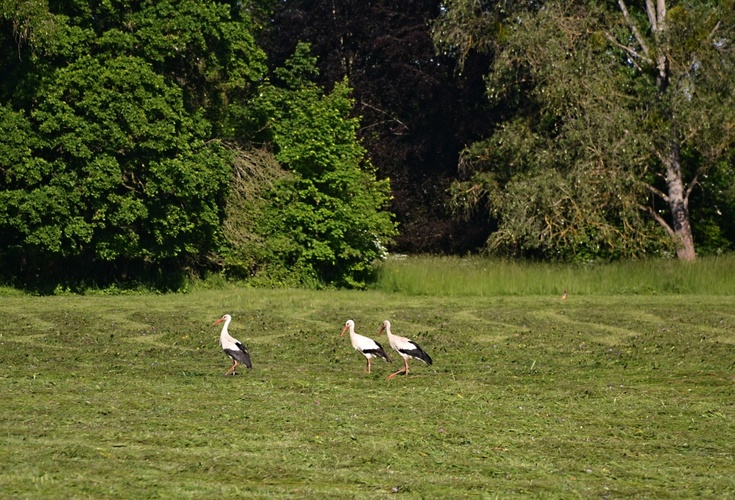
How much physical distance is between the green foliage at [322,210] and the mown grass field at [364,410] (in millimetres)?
10050

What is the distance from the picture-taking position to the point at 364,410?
524 inches

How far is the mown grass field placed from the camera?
381 inches

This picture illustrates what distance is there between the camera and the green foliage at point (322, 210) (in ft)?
115

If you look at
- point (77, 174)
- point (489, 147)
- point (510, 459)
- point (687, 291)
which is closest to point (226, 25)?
point (77, 174)

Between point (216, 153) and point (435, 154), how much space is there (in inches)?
491

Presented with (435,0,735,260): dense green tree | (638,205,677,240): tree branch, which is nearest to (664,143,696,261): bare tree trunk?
(435,0,735,260): dense green tree

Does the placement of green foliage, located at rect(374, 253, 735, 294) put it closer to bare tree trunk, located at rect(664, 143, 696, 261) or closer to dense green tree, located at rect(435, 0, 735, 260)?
dense green tree, located at rect(435, 0, 735, 260)

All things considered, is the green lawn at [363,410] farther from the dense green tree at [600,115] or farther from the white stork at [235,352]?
the dense green tree at [600,115]

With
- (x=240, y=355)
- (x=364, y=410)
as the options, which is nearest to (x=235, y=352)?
(x=240, y=355)

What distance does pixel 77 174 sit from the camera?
3109cm

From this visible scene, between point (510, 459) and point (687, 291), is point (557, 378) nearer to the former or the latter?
point (510, 459)

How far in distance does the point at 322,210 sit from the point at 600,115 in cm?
896

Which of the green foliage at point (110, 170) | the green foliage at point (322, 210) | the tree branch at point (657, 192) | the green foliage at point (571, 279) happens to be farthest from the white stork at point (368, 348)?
the tree branch at point (657, 192)

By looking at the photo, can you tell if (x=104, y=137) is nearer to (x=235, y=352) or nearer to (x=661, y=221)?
(x=235, y=352)
